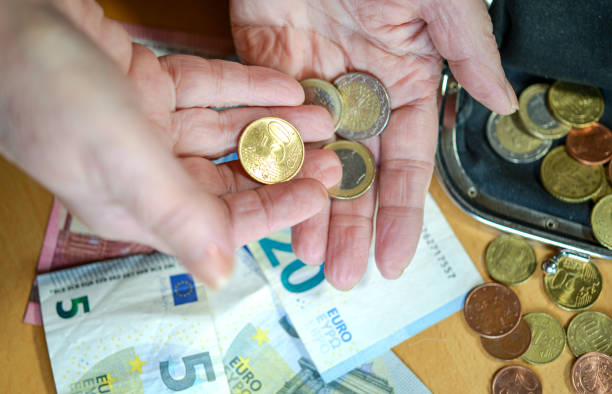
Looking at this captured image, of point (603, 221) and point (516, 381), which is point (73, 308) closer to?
point (516, 381)

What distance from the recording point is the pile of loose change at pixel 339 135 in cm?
87

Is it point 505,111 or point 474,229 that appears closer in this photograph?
point 505,111

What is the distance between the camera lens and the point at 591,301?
101 cm

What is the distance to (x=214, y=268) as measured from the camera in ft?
1.79

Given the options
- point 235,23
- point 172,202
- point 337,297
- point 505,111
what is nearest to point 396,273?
point 337,297

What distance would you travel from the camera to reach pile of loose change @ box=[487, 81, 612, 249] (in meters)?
1.06

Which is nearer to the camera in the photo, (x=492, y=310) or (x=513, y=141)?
(x=492, y=310)

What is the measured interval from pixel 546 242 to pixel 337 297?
18.6 inches

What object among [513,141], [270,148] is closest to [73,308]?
[270,148]

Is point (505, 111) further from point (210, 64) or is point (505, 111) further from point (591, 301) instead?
point (210, 64)

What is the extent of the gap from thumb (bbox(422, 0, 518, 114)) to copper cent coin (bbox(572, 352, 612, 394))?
0.55 meters

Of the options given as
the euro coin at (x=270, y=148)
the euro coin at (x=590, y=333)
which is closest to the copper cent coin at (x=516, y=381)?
the euro coin at (x=590, y=333)

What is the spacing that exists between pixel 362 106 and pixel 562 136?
1.65 feet

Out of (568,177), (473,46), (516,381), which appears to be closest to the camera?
(473,46)
